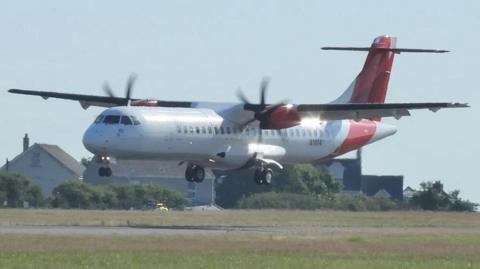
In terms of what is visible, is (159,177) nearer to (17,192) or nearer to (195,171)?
(17,192)

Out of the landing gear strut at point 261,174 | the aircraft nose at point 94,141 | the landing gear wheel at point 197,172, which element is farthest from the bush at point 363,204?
the aircraft nose at point 94,141

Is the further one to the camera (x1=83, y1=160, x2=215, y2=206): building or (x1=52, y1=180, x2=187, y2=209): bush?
(x1=83, y1=160, x2=215, y2=206): building

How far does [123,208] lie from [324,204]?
11.6 m

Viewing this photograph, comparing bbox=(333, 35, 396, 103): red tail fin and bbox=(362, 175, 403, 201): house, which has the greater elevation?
bbox=(333, 35, 396, 103): red tail fin

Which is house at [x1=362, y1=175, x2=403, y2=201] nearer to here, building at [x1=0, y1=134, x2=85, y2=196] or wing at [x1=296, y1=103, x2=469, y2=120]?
building at [x1=0, y1=134, x2=85, y2=196]

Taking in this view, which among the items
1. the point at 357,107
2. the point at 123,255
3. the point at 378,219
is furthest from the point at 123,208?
the point at 123,255

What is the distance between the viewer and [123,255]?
143 ft

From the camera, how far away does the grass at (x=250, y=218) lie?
6444 centimetres

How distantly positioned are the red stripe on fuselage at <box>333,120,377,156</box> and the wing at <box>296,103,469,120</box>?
11.0 ft

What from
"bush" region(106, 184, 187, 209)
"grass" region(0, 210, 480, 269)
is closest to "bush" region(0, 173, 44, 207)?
"bush" region(106, 184, 187, 209)

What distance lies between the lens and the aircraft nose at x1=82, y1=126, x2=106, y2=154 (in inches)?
2355

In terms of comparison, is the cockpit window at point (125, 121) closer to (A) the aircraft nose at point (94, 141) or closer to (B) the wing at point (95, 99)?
(A) the aircraft nose at point (94, 141)

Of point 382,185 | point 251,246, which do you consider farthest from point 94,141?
point 382,185

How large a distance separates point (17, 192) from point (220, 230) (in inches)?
1260
